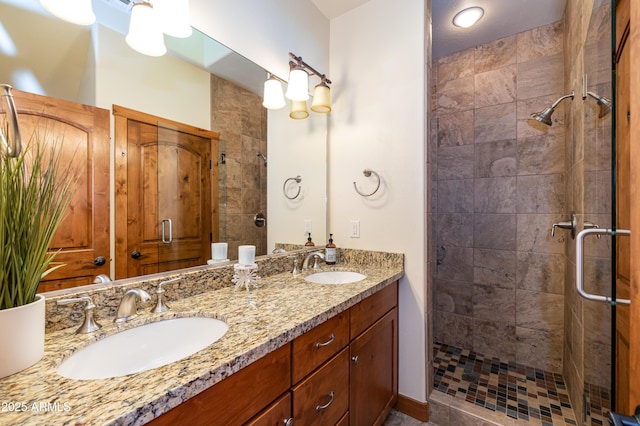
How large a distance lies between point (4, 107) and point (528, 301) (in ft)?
9.69

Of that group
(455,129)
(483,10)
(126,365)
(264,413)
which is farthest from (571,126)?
(126,365)

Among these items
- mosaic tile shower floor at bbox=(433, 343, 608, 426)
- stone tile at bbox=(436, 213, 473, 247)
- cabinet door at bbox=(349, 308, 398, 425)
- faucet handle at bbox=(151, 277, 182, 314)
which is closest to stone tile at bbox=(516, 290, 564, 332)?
mosaic tile shower floor at bbox=(433, 343, 608, 426)

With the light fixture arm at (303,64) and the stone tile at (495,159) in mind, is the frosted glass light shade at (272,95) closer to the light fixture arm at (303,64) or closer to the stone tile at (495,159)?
the light fixture arm at (303,64)

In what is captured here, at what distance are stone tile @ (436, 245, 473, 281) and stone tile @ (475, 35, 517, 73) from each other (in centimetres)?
153

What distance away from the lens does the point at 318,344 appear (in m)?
0.99

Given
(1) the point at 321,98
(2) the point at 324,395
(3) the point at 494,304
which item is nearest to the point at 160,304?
(2) the point at 324,395

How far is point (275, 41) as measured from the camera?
1670 millimetres

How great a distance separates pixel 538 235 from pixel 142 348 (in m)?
2.53

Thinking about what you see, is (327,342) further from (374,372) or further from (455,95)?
(455,95)

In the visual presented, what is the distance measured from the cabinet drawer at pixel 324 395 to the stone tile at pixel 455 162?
188 cm

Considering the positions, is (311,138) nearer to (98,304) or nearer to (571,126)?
(98,304)

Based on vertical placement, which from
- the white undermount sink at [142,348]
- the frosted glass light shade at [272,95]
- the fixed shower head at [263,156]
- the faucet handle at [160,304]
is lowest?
the white undermount sink at [142,348]

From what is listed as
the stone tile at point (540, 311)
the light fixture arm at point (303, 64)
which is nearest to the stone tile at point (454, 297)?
the stone tile at point (540, 311)

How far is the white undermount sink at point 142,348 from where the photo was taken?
28.1 inches
